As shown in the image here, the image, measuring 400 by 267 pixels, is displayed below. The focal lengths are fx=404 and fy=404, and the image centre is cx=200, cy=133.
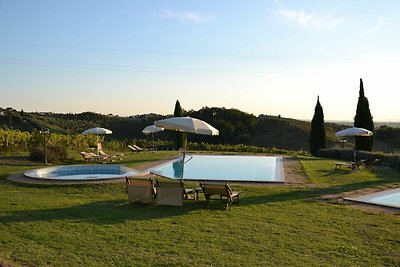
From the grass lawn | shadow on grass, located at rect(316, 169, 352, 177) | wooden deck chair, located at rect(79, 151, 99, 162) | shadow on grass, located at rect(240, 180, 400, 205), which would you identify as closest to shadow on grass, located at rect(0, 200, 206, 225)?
the grass lawn

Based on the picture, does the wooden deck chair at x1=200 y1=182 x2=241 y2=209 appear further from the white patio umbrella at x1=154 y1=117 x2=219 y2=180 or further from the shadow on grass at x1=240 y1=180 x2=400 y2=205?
the white patio umbrella at x1=154 y1=117 x2=219 y2=180

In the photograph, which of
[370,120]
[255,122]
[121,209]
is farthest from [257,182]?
[255,122]

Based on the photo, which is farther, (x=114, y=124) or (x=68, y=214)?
(x=114, y=124)

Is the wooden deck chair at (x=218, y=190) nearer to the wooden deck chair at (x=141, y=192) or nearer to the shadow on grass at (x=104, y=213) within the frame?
the shadow on grass at (x=104, y=213)

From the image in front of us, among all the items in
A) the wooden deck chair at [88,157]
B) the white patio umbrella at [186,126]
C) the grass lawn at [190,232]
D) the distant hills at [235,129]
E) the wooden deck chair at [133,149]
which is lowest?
the grass lawn at [190,232]

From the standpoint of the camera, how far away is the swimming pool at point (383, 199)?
1056 cm

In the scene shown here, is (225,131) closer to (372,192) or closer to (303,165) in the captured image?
(303,165)

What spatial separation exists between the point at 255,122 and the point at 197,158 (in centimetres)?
3120

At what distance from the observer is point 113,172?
17609 millimetres

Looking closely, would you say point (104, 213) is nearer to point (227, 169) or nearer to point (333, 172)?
point (227, 169)

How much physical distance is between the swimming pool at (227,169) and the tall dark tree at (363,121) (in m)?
5.97

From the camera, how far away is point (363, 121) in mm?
25438

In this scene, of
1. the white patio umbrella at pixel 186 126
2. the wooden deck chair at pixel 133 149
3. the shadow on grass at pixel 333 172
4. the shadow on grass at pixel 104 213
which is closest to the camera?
the shadow on grass at pixel 104 213

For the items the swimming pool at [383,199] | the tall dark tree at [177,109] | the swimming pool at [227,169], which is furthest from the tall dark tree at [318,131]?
the swimming pool at [383,199]
